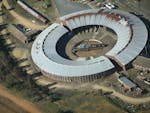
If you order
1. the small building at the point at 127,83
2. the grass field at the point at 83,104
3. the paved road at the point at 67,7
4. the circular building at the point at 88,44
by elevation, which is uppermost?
the paved road at the point at 67,7

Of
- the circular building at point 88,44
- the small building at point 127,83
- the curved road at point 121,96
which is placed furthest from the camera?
the circular building at point 88,44

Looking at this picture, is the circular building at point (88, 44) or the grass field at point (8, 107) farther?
the circular building at point (88, 44)

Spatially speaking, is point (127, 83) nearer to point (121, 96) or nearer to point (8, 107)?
point (121, 96)

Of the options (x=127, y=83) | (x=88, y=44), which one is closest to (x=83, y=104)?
(x=127, y=83)

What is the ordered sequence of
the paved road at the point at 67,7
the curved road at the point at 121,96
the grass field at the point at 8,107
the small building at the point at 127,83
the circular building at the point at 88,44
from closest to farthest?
the curved road at the point at 121,96
the small building at the point at 127,83
the grass field at the point at 8,107
the circular building at the point at 88,44
the paved road at the point at 67,7

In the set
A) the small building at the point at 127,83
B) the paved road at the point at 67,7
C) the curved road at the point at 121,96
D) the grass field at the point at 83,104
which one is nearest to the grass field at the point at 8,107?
the grass field at the point at 83,104

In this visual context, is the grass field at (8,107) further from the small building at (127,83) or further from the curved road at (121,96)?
the small building at (127,83)

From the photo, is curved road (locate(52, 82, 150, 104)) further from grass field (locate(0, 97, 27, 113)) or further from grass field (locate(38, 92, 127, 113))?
grass field (locate(0, 97, 27, 113))

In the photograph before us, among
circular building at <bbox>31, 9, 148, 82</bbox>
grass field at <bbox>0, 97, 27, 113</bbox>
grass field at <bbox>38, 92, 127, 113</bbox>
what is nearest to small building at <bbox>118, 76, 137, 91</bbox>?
circular building at <bbox>31, 9, 148, 82</bbox>
